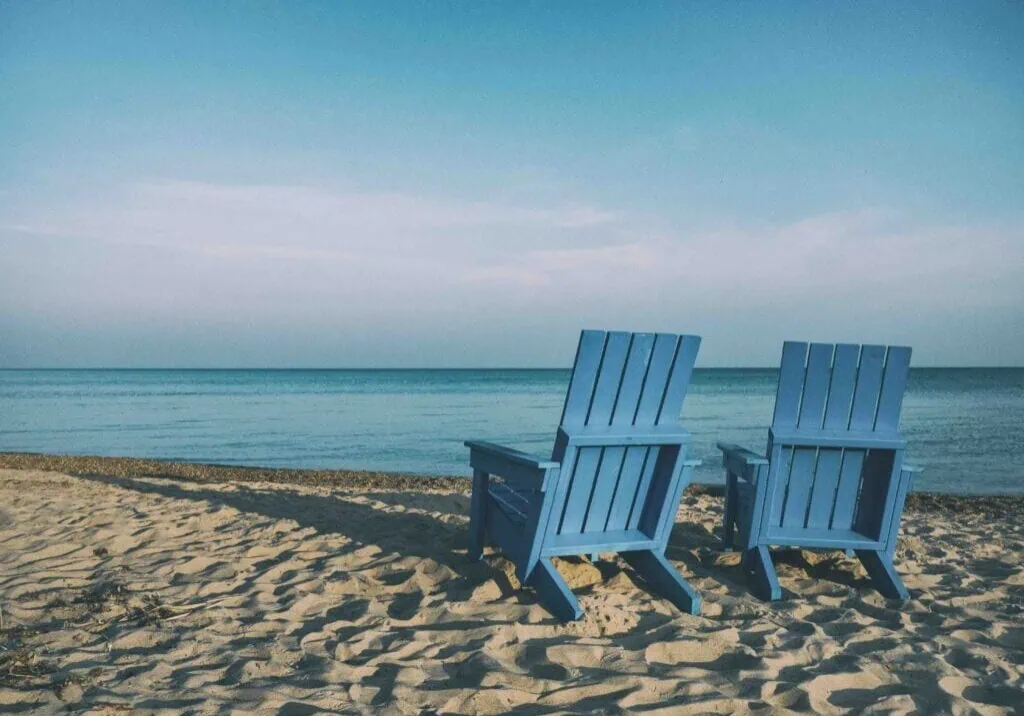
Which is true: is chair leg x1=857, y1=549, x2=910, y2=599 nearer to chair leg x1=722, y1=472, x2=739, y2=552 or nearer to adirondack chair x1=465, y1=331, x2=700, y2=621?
chair leg x1=722, y1=472, x2=739, y2=552

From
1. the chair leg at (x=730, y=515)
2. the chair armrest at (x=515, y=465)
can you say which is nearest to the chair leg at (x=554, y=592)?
the chair armrest at (x=515, y=465)

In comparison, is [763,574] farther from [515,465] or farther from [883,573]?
[515,465]

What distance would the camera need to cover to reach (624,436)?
325 cm

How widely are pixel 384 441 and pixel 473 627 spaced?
39.7 ft

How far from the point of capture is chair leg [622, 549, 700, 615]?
10.6 feet

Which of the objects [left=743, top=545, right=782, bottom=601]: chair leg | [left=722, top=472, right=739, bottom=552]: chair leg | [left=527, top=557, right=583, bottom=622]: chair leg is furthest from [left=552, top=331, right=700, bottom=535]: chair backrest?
[left=722, top=472, right=739, bottom=552]: chair leg

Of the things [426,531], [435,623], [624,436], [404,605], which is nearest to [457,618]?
[435,623]

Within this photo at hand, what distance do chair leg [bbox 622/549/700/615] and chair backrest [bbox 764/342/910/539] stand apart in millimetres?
666

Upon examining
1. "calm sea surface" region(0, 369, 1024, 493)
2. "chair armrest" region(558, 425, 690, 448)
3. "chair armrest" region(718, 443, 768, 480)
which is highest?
"chair armrest" region(558, 425, 690, 448)

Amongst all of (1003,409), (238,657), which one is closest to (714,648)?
(238,657)

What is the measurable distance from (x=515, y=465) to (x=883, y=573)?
6.43ft

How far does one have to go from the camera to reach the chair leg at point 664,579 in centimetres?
324

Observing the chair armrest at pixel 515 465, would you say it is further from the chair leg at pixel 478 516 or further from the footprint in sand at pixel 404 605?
the footprint in sand at pixel 404 605

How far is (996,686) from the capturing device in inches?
97.5
